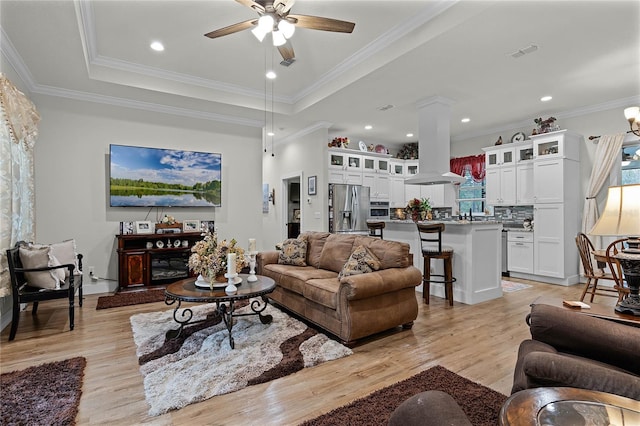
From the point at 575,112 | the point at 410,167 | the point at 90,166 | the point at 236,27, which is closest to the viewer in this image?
the point at 236,27

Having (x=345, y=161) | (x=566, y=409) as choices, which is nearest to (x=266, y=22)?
(x=566, y=409)

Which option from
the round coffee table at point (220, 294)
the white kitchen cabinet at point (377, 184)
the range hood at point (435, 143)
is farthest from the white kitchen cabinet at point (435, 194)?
the round coffee table at point (220, 294)

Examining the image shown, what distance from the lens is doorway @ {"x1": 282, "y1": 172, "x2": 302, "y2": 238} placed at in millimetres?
7964

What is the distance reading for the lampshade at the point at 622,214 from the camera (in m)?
1.59

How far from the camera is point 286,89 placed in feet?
17.5

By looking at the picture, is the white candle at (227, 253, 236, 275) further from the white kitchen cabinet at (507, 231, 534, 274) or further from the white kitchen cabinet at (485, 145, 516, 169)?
the white kitchen cabinet at (485, 145, 516, 169)

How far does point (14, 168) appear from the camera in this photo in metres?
3.52

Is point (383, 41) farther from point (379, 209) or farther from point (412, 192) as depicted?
point (412, 192)

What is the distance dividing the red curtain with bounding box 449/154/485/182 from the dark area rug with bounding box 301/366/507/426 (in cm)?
601

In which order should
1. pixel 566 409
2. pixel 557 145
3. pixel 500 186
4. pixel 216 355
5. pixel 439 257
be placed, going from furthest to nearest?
1. pixel 500 186
2. pixel 557 145
3. pixel 439 257
4. pixel 216 355
5. pixel 566 409

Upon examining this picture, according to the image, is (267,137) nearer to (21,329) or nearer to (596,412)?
(21,329)

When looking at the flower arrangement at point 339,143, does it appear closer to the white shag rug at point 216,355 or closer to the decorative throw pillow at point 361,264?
the decorative throw pillow at point 361,264

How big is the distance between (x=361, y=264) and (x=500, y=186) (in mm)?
4836

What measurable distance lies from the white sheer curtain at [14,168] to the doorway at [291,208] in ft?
15.6
